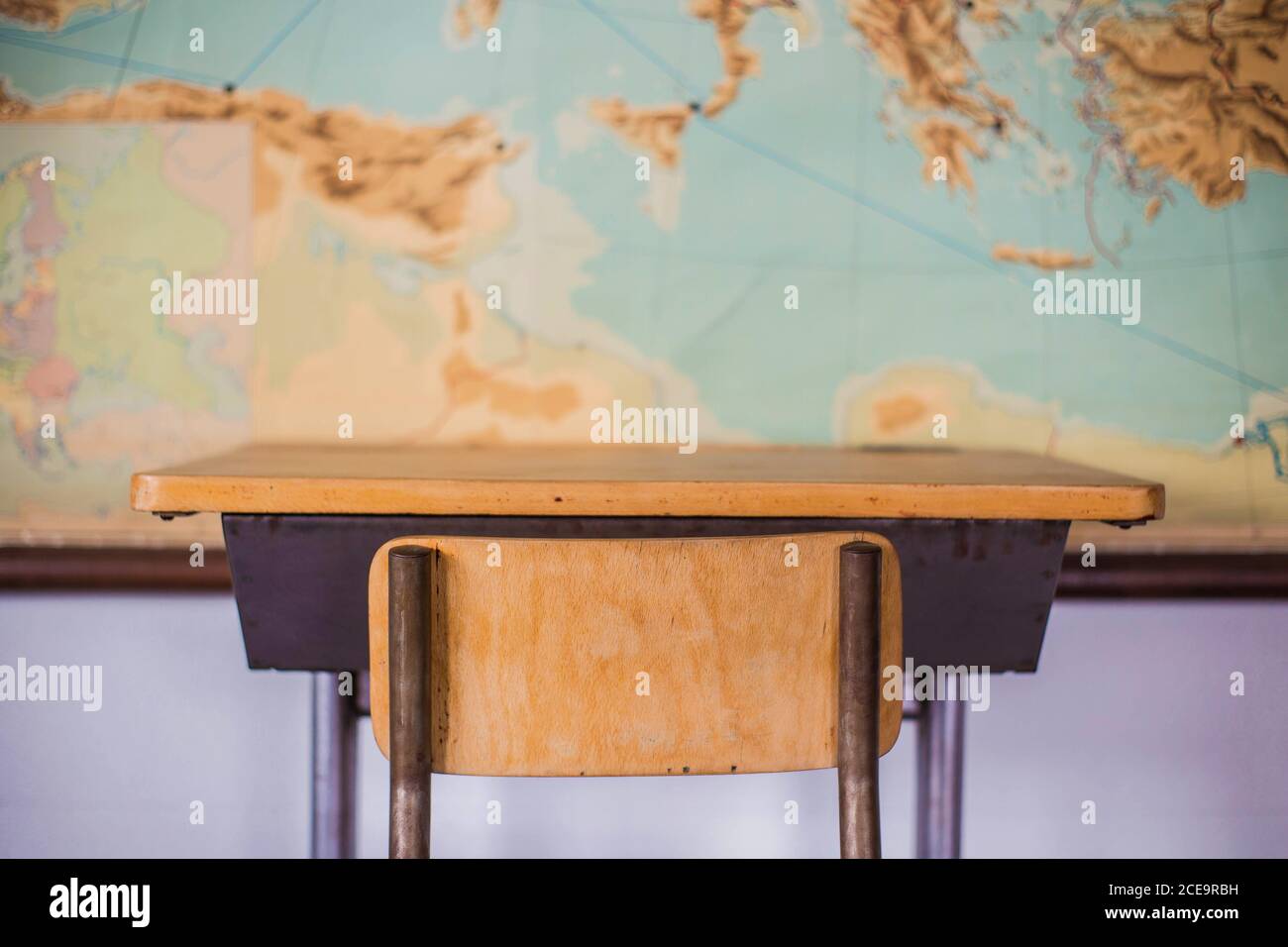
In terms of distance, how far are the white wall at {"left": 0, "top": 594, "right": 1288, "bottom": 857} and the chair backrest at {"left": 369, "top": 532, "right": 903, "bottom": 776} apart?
99 centimetres

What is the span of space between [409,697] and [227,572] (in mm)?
968

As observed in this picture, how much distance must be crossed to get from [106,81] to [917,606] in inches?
57.9

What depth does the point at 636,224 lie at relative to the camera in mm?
1443

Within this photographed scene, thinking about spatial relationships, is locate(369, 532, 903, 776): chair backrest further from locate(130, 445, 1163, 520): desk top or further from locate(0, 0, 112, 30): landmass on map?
locate(0, 0, 112, 30): landmass on map

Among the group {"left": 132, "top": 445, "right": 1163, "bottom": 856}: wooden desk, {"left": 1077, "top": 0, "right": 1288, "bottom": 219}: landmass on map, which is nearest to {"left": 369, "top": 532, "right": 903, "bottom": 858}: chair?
{"left": 132, "top": 445, "right": 1163, "bottom": 856}: wooden desk

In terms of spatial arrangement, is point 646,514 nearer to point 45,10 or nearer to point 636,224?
point 636,224

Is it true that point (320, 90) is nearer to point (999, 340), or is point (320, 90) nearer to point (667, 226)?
point (667, 226)

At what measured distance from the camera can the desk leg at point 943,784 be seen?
1.38m

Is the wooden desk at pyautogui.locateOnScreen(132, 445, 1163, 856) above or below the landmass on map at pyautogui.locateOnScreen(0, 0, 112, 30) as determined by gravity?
below

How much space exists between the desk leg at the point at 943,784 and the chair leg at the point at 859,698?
0.80 meters

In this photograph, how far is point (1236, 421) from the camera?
1457 mm

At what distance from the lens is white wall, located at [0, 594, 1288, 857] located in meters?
1.53
